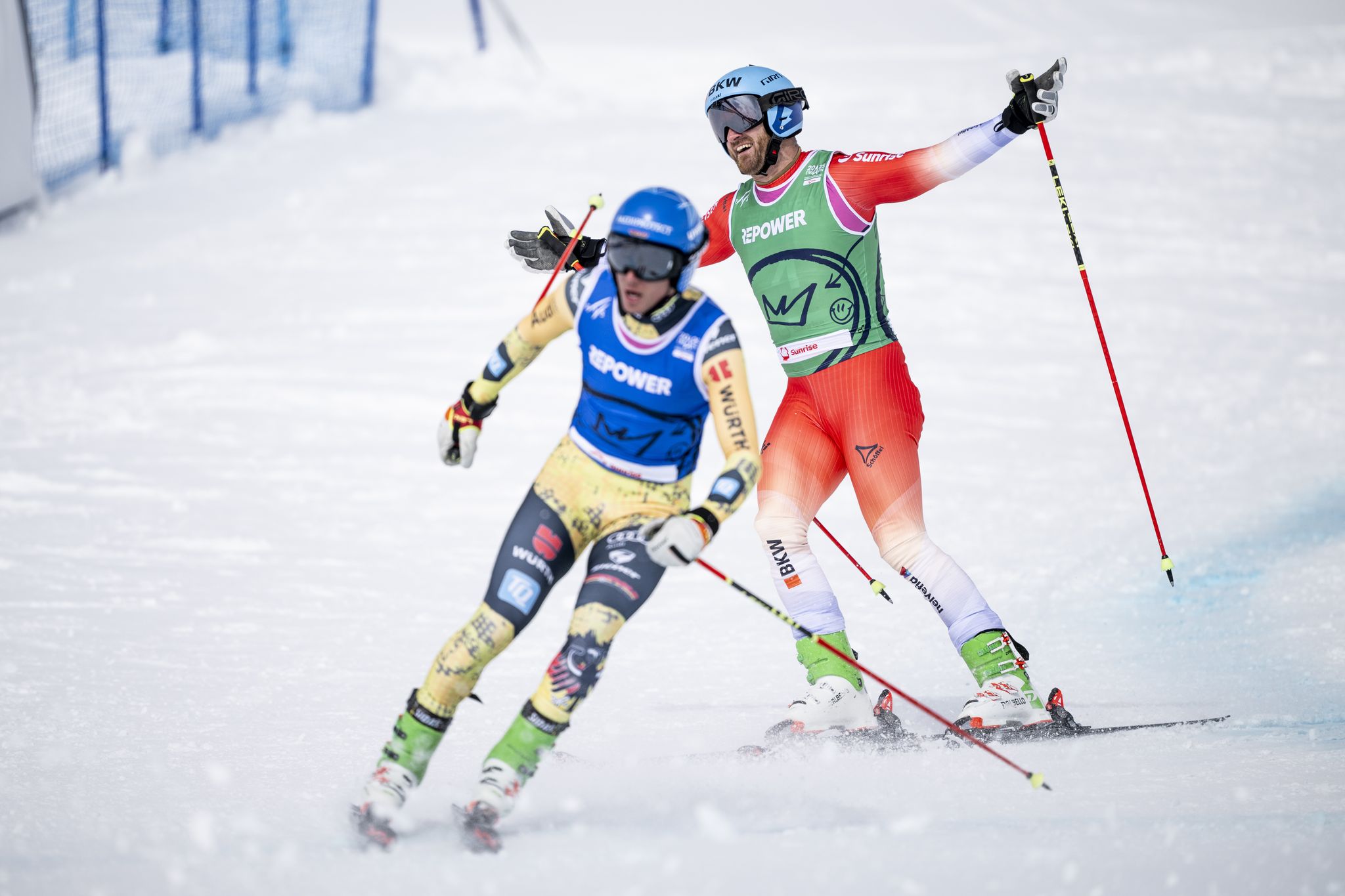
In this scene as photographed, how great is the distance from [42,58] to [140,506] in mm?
7866

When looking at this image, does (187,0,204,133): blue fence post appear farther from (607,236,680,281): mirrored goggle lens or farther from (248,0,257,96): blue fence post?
(607,236,680,281): mirrored goggle lens

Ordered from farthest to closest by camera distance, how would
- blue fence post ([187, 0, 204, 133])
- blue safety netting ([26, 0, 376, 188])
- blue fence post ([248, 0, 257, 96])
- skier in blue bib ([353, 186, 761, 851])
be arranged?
blue fence post ([248, 0, 257, 96]) → blue fence post ([187, 0, 204, 133]) → blue safety netting ([26, 0, 376, 188]) → skier in blue bib ([353, 186, 761, 851])

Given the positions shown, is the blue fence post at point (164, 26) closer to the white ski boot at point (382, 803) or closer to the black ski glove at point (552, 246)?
the black ski glove at point (552, 246)

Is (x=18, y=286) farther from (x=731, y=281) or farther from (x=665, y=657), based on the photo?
(x=665, y=657)

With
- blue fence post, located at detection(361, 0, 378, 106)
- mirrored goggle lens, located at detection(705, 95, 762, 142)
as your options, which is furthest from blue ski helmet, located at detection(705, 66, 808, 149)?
blue fence post, located at detection(361, 0, 378, 106)

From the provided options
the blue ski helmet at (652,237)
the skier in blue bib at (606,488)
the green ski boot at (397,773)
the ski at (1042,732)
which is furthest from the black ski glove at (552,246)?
the ski at (1042,732)

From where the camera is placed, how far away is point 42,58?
45.1 ft

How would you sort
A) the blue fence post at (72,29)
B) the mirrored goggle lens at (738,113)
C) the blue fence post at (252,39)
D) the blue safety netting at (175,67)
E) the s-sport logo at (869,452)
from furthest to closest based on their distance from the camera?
the blue fence post at (252,39), the blue safety netting at (175,67), the blue fence post at (72,29), the s-sport logo at (869,452), the mirrored goggle lens at (738,113)

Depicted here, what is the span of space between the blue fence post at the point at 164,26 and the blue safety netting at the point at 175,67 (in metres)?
0.01

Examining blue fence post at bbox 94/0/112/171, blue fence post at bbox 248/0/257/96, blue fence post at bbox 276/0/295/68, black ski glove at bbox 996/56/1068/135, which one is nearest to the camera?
black ski glove at bbox 996/56/1068/135

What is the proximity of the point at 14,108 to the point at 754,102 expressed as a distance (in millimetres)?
9958

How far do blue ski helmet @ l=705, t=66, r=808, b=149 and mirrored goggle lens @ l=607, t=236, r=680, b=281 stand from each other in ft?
4.04

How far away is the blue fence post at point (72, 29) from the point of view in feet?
45.1

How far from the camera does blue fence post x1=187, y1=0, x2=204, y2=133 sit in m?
14.8
